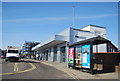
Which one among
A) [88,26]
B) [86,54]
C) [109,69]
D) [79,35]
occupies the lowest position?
[109,69]

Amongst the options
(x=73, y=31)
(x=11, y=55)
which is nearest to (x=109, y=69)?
(x=73, y=31)

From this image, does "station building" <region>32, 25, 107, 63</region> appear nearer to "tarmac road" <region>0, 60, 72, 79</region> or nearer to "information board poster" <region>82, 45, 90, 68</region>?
"information board poster" <region>82, 45, 90, 68</region>

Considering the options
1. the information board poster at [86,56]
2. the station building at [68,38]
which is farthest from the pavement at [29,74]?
the station building at [68,38]

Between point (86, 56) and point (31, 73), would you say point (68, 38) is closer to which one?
point (86, 56)

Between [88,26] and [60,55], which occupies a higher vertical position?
[88,26]

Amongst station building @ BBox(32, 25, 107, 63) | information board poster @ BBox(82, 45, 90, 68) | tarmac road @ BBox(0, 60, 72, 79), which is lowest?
tarmac road @ BBox(0, 60, 72, 79)

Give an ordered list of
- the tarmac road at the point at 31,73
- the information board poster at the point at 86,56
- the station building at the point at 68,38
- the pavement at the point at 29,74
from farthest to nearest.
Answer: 1. the station building at the point at 68,38
2. the information board poster at the point at 86,56
3. the tarmac road at the point at 31,73
4. the pavement at the point at 29,74

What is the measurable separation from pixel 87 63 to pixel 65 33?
13.5m

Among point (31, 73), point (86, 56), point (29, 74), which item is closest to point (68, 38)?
point (86, 56)

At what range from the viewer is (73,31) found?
996 inches

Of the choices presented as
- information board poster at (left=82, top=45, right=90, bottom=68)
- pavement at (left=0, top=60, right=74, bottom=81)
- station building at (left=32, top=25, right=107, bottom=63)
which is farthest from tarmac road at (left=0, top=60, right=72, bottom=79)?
station building at (left=32, top=25, right=107, bottom=63)

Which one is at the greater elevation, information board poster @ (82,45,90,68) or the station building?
the station building

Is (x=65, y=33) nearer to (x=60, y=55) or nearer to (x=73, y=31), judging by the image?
(x=73, y=31)

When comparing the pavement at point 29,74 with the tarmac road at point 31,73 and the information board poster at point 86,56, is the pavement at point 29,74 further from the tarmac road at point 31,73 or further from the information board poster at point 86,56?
the information board poster at point 86,56
